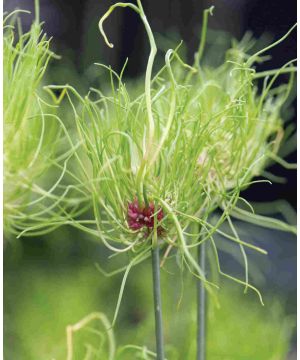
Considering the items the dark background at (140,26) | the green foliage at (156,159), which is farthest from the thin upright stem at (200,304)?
the dark background at (140,26)

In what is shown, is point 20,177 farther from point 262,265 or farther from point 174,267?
point 262,265

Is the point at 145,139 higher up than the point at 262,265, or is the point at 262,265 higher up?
the point at 145,139

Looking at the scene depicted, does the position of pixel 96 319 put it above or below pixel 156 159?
below

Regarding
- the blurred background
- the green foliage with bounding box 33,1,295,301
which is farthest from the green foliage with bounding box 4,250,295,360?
the green foliage with bounding box 33,1,295,301

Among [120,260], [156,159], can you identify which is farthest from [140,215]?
[120,260]

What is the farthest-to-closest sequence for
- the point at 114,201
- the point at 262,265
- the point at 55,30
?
the point at 262,265 < the point at 55,30 < the point at 114,201

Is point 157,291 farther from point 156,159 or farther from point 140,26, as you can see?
point 140,26

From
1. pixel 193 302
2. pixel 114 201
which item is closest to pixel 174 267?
pixel 193 302

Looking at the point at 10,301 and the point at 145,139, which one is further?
the point at 10,301
